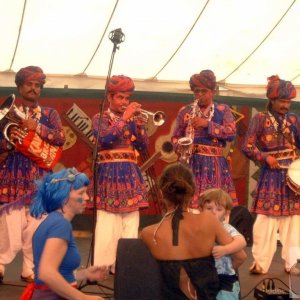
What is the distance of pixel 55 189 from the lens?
3.34 metres

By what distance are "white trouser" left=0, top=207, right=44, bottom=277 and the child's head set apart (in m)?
1.86

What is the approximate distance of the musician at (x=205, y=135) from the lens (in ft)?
20.0

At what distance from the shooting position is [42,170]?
19.3 feet

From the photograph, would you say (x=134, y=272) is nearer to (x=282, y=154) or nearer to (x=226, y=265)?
(x=226, y=265)

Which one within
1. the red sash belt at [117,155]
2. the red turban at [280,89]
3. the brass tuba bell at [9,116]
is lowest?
the red sash belt at [117,155]

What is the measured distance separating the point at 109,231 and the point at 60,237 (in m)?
2.85

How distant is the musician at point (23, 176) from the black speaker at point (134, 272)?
1.84 metres

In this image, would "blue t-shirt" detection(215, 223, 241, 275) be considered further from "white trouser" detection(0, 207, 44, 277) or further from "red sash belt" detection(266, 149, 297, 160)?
"red sash belt" detection(266, 149, 297, 160)

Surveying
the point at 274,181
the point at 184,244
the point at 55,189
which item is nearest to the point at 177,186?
the point at 184,244

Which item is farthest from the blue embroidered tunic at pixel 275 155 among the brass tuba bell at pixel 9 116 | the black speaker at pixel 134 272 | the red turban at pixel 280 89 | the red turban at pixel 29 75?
the black speaker at pixel 134 272

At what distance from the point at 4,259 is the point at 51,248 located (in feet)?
8.81

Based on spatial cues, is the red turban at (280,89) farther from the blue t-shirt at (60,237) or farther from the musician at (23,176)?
the blue t-shirt at (60,237)

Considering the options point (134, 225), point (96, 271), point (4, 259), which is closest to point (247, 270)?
point (134, 225)

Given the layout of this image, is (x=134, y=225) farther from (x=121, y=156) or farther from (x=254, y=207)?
(x=254, y=207)
